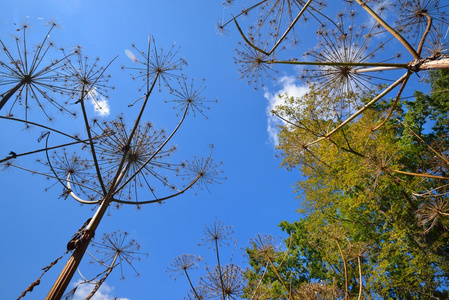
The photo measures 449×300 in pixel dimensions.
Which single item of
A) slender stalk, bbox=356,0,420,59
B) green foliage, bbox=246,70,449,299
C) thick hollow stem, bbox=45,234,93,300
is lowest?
thick hollow stem, bbox=45,234,93,300

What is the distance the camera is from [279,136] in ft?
58.1

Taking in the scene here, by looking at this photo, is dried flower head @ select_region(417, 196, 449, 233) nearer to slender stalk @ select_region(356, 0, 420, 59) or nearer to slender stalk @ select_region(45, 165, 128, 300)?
slender stalk @ select_region(356, 0, 420, 59)

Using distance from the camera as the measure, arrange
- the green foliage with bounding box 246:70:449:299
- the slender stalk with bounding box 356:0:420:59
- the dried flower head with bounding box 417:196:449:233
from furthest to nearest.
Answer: the green foliage with bounding box 246:70:449:299
the dried flower head with bounding box 417:196:449:233
the slender stalk with bounding box 356:0:420:59

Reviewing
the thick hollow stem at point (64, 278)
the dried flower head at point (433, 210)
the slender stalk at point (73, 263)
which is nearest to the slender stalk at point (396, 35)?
the dried flower head at point (433, 210)

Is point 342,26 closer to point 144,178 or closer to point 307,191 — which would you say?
point 144,178

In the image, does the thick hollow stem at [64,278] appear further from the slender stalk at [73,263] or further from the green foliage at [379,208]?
the green foliage at [379,208]

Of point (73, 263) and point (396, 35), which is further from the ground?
point (396, 35)

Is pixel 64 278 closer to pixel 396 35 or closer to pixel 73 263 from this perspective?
pixel 73 263

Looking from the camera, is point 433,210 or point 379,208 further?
point 379,208

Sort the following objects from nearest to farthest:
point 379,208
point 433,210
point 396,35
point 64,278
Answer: point 64,278, point 396,35, point 433,210, point 379,208

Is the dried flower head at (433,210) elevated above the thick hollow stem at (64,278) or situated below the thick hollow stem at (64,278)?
above

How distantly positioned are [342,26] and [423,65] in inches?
116

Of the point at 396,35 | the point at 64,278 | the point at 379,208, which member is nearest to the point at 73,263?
the point at 64,278

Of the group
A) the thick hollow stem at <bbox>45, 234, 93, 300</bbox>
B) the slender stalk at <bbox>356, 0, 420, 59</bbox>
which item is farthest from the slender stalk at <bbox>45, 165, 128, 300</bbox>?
the slender stalk at <bbox>356, 0, 420, 59</bbox>
